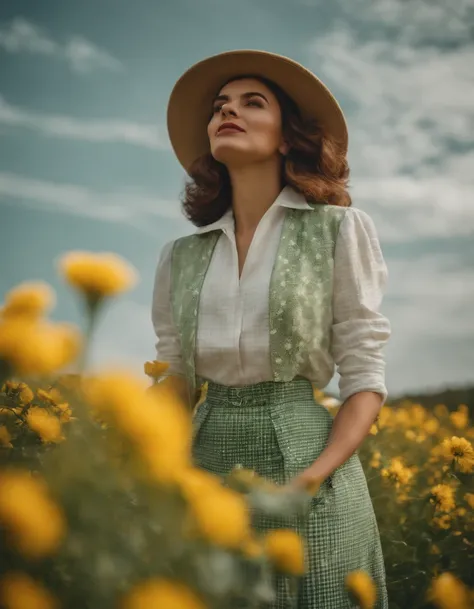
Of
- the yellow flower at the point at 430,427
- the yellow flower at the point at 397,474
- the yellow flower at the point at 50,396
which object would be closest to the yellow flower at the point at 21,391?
the yellow flower at the point at 50,396

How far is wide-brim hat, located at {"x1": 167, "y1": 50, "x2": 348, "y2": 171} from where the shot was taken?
1892mm

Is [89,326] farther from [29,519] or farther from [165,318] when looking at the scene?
[165,318]

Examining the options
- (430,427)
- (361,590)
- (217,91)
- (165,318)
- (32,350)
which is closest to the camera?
(32,350)

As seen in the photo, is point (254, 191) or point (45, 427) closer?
point (45, 427)

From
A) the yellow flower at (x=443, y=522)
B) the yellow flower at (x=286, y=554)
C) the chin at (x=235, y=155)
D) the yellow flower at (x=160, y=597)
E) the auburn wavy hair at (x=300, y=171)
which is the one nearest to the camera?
the yellow flower at (x=160, y=597)

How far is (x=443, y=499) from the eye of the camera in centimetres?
202

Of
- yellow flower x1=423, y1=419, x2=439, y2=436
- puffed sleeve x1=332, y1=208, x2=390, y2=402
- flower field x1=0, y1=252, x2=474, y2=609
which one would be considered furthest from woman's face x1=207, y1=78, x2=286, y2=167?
yellow flower x1=423, y1=419, x2=439, y2=436

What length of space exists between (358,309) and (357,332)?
2.6 inches

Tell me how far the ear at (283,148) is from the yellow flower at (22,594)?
160 cm

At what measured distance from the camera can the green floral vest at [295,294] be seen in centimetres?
156

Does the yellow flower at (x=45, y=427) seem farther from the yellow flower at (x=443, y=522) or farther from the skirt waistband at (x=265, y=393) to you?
the yellow flower at (x=443, y=522)

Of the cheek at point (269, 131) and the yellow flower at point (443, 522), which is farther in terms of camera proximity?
the yellow flower at point (443, 522)

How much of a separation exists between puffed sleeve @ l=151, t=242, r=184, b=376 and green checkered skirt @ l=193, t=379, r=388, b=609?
10.6 inches

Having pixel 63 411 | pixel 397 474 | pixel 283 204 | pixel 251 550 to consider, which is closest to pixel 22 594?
pixel 251 550
